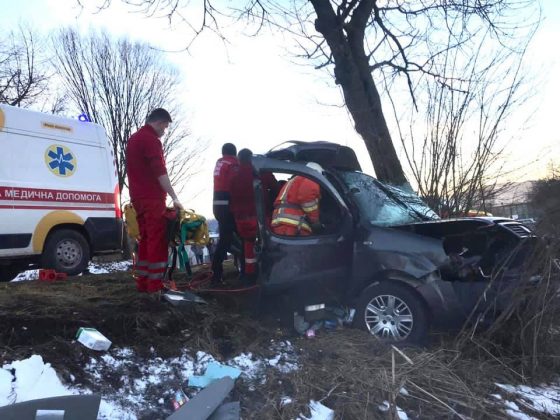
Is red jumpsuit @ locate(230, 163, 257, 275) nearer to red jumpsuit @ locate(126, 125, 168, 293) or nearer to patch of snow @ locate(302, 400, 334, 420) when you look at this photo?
red jumpsuit @ locate(126, 125, 168, 293)

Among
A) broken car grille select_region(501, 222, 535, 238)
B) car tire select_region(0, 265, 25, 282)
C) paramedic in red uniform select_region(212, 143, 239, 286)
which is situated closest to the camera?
broken car grille select_region(501, 222, 535, 238)

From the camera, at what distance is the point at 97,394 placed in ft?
9.94

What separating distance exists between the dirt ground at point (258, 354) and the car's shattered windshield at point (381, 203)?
1.24 m

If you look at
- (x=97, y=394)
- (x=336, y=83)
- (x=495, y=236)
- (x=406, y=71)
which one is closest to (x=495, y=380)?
(x=495, y=236)

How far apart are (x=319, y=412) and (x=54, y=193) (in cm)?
584

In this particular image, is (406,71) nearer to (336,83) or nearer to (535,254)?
(336,83)

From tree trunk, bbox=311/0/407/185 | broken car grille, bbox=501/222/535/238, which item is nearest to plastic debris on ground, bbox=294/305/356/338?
broken car grille, bbox=501/222/535/238

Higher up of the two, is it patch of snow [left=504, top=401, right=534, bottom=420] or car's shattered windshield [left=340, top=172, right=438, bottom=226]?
car's shattered windshield [left=340, top=172, right=438, bottom=226]

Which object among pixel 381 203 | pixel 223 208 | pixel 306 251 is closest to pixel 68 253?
→ pixel 223 208

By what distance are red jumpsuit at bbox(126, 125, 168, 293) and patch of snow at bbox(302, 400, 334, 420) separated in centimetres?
217

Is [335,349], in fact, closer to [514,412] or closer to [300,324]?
[300,324]

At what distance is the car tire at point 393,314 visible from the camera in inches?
176

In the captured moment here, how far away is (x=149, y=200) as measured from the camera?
489 cm

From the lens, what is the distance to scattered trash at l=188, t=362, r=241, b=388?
349 centimetres
